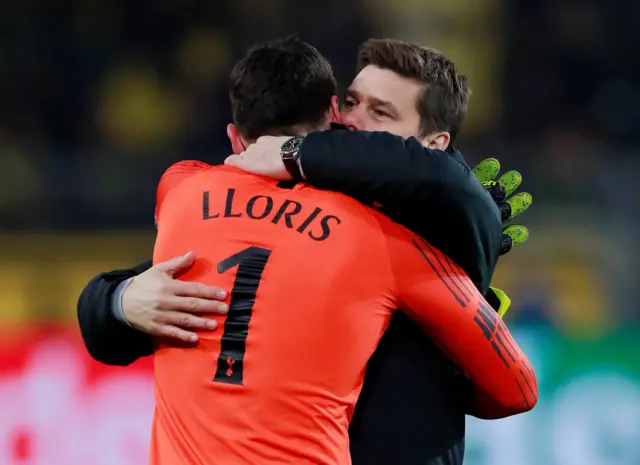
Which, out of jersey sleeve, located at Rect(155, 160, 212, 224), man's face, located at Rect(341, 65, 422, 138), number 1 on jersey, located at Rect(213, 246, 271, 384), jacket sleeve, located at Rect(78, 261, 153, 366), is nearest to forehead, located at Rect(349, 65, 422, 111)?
man's face, located at Rect(341, 65, 422, 138)

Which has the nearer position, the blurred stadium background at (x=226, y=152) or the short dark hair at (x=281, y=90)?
the short dark hair at (x=281, y=90)

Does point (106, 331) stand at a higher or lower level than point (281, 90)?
lower

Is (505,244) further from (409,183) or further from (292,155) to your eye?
(292,155)

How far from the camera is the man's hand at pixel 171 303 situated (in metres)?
1.69

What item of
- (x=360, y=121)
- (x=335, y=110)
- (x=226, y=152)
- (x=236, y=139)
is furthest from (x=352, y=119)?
(x=226, y=152)

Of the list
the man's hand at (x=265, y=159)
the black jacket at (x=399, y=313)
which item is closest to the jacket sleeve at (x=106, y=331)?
the black jacket at (x=399, y=313)

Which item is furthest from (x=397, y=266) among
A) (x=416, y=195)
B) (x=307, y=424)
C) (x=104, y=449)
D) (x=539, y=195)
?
(x=539, y=195)

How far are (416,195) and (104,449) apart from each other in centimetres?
223

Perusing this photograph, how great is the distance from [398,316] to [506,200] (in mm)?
509

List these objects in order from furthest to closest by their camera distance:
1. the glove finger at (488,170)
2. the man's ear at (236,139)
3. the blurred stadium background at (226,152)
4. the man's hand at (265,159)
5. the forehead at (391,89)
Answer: the blurred stadium background at (226,152), the glove finger at (488,170), the forehead at (391,89), the man's ear at (236,139), the man's hand at (265,159)

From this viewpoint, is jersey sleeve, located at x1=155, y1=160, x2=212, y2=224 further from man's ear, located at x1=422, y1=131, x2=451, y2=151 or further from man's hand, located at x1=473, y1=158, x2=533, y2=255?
man's hand, located at x1=473, y1=158, x2=533, y2=255

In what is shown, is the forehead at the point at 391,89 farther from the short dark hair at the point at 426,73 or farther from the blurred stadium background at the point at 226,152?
the blurred stadium background at the point at 226,152

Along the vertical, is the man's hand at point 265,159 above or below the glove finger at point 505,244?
above

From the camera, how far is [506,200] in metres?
2.18
